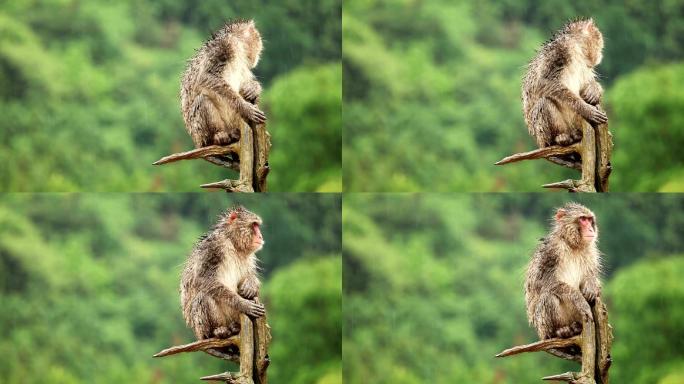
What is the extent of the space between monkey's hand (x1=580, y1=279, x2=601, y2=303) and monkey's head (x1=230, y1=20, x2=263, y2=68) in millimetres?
2735

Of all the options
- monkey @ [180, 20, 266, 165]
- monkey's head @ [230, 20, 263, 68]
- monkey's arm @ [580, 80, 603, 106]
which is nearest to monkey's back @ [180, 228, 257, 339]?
monkey @ [180, 20, 266, 165]

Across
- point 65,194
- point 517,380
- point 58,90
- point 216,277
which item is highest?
point 58,90

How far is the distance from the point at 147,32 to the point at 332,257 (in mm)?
2053

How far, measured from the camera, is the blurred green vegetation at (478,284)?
30.1 feet

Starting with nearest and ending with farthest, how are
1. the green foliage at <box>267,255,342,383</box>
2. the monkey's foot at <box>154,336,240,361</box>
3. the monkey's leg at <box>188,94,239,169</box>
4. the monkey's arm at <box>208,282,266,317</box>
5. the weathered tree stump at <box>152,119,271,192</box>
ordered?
the monkey's arm at <box>208,282,266,317</box>
the monkey's foot at <box>154,336,240,361</box>
the monkey's leg at <box>188,94,239,169</box>
the weathered tree stump at <box>152,119,271,192</box>
the green foliage at <box>267,255,342,383</box>

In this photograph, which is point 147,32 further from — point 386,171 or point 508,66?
point 508,66

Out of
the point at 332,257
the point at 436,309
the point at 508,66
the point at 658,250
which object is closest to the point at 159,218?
the point at 332,257

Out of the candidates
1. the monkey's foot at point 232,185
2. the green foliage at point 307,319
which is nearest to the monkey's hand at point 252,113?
the monkey's foot at point 232,185

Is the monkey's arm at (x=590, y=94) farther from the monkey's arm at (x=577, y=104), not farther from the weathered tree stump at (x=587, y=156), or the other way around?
the weathered tree stump at (x=587, y=156)

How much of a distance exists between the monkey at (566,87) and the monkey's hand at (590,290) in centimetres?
97

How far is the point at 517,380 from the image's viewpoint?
9273mm

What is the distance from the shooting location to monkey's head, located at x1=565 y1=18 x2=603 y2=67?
914 cm

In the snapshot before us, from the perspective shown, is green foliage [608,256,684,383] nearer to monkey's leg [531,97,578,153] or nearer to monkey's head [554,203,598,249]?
monkey's head [554,203,598,249]

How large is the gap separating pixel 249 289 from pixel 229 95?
52.4 inches
